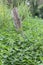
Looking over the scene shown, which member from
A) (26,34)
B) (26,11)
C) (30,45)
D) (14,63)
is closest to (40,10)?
(26,11)

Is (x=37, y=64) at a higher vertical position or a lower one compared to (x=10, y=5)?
→ lower

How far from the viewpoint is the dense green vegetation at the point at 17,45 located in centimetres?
464

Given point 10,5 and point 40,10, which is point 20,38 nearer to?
point 10,5

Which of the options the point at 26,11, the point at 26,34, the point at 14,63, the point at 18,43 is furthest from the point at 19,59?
the point at 26,11

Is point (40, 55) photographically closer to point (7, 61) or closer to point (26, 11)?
point (7, 61)

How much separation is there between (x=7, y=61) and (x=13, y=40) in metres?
1.18

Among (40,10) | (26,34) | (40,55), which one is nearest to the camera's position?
(40,55)

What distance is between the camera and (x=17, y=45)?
550 centimetres

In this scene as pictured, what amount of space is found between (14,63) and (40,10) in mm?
9196

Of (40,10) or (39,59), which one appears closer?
(39,59)

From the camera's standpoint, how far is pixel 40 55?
195 inches

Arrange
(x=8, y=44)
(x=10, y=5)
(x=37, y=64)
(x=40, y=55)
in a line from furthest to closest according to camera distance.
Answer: (x=10, y=5)
(x=8, y=44)
(x=40, y=55)
(x=37, y=64)

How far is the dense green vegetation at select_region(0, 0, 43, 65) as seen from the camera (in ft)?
15.2

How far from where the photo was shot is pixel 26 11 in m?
8.15
